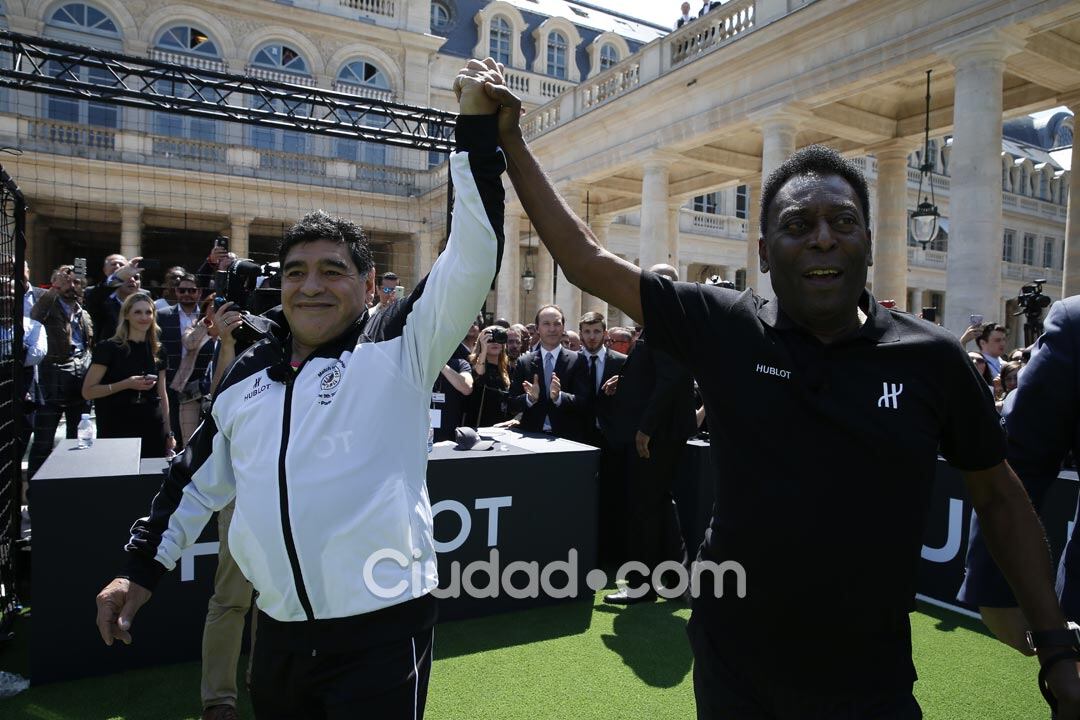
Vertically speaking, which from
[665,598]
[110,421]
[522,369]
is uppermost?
[522,369]

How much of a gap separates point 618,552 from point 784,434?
4.97 metres

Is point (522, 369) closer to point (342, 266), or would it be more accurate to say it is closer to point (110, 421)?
point (110, 421)

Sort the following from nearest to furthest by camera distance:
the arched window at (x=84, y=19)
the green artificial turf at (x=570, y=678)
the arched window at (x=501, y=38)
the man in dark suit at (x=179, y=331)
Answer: the green artificial turf at (x=570, y=678) → the man in dark suit at (x=179, y=331) → the arched window at (x=84, y=19) → the arched window at (x=501, y=38)

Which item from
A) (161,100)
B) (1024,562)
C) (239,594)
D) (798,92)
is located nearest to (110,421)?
(161,100)

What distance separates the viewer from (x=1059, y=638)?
5.80 feet

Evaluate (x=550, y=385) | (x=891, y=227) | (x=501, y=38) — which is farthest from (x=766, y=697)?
(x=501, y=38)

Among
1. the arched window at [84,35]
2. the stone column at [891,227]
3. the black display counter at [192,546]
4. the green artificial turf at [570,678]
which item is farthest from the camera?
the arched window at [84,35]

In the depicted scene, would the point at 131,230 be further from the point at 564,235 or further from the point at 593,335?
the point at 564,235

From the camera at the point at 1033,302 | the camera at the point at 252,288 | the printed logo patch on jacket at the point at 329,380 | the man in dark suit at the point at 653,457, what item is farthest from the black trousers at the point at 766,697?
the camera at the point at 1033,302

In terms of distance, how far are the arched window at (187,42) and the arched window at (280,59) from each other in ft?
5.72

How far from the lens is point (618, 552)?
643 centimetres

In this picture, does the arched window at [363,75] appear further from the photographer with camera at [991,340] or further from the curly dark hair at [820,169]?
the curly dark hair at [820,169]

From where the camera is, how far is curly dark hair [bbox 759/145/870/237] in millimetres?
1881

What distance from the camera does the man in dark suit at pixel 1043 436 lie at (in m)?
1.89
